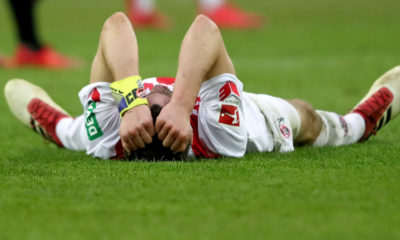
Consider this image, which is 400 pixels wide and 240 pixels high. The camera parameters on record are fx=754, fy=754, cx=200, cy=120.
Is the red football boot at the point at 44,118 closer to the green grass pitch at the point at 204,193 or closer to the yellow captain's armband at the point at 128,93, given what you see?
the green grass pitch at the point at 204,193

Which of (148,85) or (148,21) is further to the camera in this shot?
(148,21)

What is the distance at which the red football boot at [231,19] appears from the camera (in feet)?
29.8

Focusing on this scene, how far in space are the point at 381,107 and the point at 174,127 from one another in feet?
3.67

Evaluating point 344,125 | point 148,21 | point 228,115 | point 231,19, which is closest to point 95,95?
point 228,115

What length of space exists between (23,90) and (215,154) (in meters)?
1.06

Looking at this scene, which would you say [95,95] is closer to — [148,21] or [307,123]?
[307,123]

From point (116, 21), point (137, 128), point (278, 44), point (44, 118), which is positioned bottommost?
point (278, 44)

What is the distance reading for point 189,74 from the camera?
97.4 inches

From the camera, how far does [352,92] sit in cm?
478

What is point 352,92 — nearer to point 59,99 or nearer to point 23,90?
point 59,99

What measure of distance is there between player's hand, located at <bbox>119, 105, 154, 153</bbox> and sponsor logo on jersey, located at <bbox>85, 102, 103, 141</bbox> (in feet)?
0.79

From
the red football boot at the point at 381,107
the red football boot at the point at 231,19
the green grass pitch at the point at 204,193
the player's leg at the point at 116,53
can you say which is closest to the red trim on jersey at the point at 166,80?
the player's leg at the point at 116,53

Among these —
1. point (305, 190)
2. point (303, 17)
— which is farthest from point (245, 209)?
point (303, 17)

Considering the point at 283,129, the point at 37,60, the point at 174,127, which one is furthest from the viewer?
the point at 37,60
